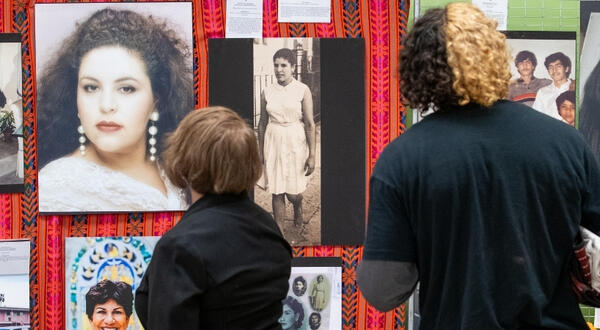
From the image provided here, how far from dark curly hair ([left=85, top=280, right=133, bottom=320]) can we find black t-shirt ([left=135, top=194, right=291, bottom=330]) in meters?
1.02

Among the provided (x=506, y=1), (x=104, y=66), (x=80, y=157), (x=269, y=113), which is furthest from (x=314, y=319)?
(x=506, y=1)

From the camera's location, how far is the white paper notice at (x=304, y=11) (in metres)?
2.55

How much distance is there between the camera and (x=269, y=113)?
8.38 ft

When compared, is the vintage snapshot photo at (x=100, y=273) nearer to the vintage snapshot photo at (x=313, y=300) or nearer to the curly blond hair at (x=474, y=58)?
the vintage snapshot photo at (x=313, y=300)

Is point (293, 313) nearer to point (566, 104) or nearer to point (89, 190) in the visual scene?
point (89, 190)

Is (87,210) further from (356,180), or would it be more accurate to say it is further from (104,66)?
(356,180)

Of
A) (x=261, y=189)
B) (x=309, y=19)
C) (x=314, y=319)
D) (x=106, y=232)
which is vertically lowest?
(x=314, y=319)

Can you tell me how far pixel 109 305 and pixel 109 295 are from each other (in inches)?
1.5

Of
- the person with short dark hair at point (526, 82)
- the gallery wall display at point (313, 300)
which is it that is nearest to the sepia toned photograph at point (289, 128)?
the gallery wall display at point (313, 300)

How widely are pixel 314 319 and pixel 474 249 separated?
4.49 feet

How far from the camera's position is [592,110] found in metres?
2.59

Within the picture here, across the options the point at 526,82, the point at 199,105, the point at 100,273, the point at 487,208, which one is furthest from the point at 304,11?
the point at 487,208

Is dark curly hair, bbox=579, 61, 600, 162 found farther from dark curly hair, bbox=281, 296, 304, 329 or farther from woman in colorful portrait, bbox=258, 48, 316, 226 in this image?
dark curly hair, bbox=281, 296, 304, 329

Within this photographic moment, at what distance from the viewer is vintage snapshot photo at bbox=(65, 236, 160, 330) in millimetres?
2553
